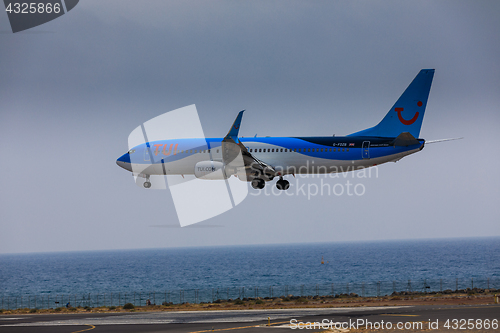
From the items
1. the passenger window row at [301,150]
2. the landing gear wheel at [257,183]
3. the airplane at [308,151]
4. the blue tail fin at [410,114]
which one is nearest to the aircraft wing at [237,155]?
the airplane at [308,151]

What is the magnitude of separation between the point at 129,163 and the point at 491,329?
3264 cm

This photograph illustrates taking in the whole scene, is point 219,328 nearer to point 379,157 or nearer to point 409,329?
point 409,329

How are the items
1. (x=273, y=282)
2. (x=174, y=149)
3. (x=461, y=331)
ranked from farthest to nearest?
1. (x=273, y=282)
2. (x=174, y=149)
3. (x=461, y=331)

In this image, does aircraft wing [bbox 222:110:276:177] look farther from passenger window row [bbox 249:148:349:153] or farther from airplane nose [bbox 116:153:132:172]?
airplane nose [bbox 116:153:132:172]

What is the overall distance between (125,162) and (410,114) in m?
25.0

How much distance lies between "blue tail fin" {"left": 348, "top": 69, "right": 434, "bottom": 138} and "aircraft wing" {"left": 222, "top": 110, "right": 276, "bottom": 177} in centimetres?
792

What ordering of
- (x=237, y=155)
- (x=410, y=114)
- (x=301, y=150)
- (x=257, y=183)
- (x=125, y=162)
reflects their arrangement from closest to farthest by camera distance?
1. (x=237, y=155)
2. (x=257, y=183)
3. (x=301, y=150)
4. (x=410, y=114)
5. (x=125, y=162)

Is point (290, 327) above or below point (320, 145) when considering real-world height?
below

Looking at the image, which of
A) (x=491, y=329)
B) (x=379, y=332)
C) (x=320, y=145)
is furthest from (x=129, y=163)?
(x=491, y=329)

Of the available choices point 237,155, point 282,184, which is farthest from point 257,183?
point 237,155

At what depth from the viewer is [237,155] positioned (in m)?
38.9

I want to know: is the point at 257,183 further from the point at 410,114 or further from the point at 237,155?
the point at 410,114

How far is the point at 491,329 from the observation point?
24609 mm

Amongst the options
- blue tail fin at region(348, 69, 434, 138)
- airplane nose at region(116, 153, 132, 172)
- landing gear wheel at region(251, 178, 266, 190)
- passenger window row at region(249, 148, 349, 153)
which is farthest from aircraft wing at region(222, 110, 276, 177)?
airplane nose at region(116, 153, 132, 172)
